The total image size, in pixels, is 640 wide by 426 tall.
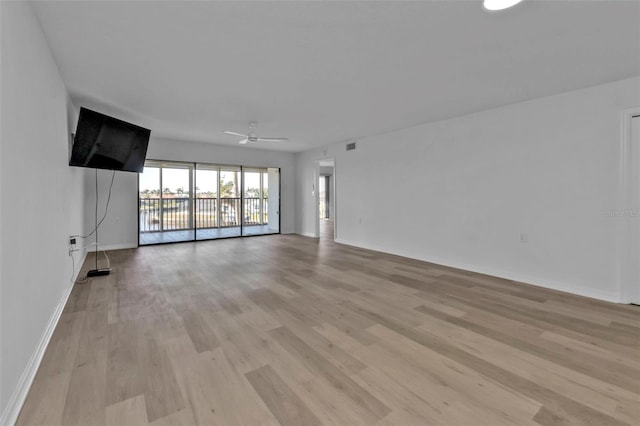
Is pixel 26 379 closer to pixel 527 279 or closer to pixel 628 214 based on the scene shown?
pixel 527 279

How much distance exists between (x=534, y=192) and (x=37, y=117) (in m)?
5.12

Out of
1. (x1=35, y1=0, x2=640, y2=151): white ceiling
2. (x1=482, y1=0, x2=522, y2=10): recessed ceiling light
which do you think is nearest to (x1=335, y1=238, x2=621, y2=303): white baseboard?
(x1=35, y1=0, x2=640, y2=151): white ceiling

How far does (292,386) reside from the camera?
1.64 m

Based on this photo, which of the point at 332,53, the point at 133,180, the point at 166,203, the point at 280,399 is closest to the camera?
the point at 280,399

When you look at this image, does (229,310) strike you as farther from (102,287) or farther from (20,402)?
(102,287)

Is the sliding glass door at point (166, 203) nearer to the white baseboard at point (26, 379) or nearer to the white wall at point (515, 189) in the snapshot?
the white baseboard at point (26, 379)

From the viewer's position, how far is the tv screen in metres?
3.20

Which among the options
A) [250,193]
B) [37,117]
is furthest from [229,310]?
[250,193]

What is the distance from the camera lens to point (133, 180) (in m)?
5.98

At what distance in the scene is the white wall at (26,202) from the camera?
4.69ft

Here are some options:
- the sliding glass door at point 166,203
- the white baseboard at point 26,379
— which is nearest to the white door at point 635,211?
the white baseboard at point 26,379

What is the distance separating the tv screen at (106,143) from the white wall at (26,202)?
1.68 feet

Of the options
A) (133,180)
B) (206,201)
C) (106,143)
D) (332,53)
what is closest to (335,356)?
(332,53)

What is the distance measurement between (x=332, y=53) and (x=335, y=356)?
2477mm
